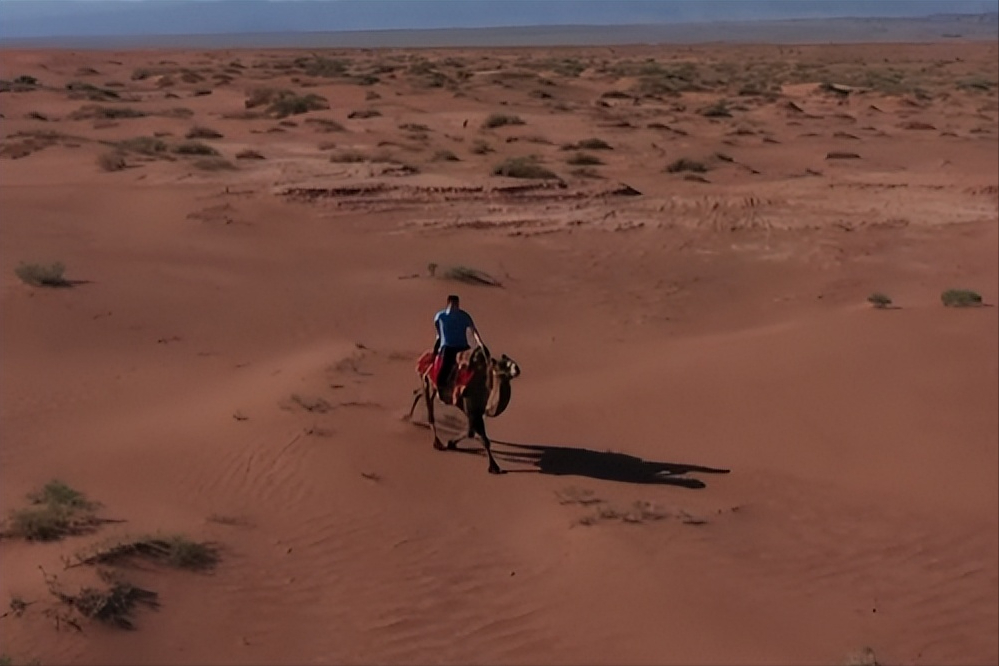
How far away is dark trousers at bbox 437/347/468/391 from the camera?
10.3 metres

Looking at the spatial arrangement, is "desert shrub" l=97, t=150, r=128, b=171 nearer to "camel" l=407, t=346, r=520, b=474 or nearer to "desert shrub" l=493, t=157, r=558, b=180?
"desert shrub" l=493, t=157, r=558, b=180

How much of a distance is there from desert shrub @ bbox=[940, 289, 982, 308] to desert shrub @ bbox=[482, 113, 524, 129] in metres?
19.3

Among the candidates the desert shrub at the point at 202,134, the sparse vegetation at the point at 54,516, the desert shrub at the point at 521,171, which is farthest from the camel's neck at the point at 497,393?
the desert shrub at the point at 202,134

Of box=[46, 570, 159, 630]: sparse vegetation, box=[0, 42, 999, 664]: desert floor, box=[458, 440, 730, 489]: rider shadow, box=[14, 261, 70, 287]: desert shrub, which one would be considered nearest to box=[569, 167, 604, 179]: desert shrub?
box=[0, 42, 999, 664]: desert floor

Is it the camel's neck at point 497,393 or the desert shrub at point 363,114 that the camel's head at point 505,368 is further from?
the desert shrub at point 363,114

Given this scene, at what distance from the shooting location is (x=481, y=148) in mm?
28922

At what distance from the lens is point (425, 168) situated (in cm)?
2561

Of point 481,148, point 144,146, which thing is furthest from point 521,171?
point 144,146

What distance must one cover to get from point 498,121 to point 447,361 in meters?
24.6

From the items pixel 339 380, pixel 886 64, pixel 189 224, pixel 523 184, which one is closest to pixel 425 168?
pixel 523 184

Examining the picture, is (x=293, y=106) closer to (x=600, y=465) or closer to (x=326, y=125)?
(x=326, y=125)

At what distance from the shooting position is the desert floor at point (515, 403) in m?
8.29

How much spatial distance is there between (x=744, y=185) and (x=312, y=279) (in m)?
12.2

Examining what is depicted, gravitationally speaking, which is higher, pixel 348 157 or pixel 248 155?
pixel 248 155
